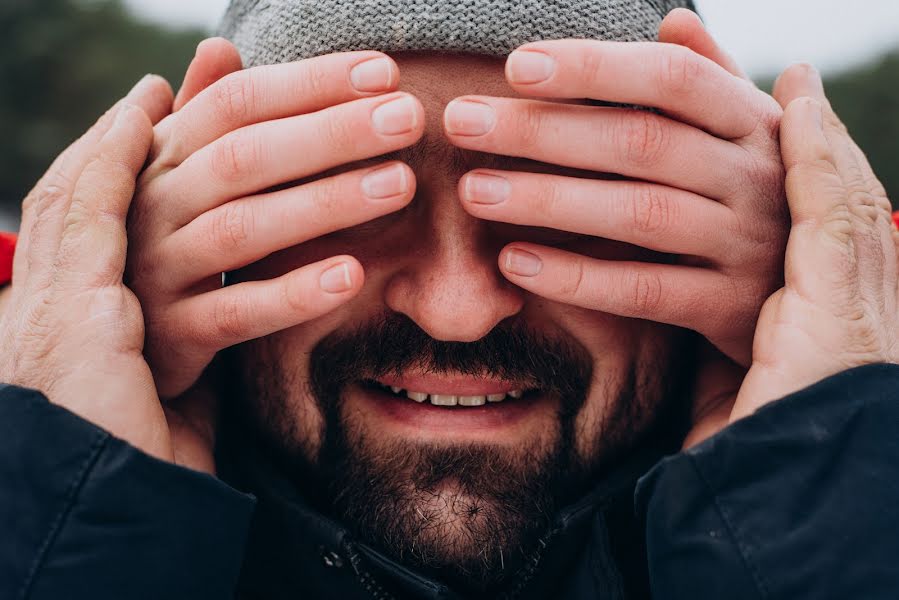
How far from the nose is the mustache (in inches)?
2.9

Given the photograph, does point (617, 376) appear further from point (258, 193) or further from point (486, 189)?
point (258, 193)

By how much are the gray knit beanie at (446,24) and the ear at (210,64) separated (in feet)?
0.34

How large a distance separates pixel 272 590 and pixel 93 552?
23.2 inches

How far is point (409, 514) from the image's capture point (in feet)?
5.29

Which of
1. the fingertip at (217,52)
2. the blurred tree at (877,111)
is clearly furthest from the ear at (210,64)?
the blurred tree at (877,111)

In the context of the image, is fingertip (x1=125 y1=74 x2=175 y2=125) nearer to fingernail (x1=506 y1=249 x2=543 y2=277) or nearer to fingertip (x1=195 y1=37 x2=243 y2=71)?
fingertip (x1=195 y1=37 x2=243 y2=71)

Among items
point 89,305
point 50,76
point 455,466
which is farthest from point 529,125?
point 50,76

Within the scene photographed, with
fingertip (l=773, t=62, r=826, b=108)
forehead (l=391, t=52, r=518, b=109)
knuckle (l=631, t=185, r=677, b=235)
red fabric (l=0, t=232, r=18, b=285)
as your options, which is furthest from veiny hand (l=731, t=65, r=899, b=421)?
red fabric (l=0, t=232, r=18, b=285)

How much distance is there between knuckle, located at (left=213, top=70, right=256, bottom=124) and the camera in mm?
1380

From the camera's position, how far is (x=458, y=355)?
155 centimetres

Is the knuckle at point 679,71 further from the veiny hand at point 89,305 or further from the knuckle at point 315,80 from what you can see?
the veiny hand at point 89,305

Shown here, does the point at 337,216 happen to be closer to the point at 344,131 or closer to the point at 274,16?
the point at 344,131

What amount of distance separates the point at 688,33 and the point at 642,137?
0.29 metres

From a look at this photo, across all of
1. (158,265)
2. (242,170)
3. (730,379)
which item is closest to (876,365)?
(730,379)
